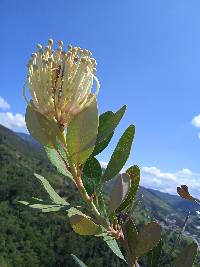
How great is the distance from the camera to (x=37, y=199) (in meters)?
1.08

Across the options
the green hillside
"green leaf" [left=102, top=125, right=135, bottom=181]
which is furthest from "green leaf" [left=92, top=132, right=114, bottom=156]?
the green hillside

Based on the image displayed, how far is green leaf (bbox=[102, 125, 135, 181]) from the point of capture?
1106mm

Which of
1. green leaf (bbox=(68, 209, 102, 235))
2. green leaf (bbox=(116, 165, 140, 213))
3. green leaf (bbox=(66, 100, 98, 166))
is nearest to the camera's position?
green leaf (bbox=(68, 209, 102, 235))

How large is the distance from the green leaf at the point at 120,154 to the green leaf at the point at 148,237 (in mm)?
163

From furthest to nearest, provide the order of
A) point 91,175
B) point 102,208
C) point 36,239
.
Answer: point 36,239 < point 91,175 < point 102,208

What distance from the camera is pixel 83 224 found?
3.09 ft

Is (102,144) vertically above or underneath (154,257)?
above

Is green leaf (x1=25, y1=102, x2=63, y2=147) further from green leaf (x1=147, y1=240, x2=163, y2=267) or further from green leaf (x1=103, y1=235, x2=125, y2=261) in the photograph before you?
green leaf (x1=147, y1=240, x2=163, y2=267)

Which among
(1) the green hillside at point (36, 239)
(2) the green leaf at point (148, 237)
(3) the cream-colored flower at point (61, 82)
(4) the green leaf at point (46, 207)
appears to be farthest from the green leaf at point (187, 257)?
(1) the green hillside at point (36, 239)

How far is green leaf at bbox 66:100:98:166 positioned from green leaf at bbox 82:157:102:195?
181mm

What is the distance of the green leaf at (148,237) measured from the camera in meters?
0.99

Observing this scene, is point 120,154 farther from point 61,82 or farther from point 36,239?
point 36,239

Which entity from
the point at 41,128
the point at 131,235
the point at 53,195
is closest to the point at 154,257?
the point at 131,235

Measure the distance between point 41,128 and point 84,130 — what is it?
13 centimetres
